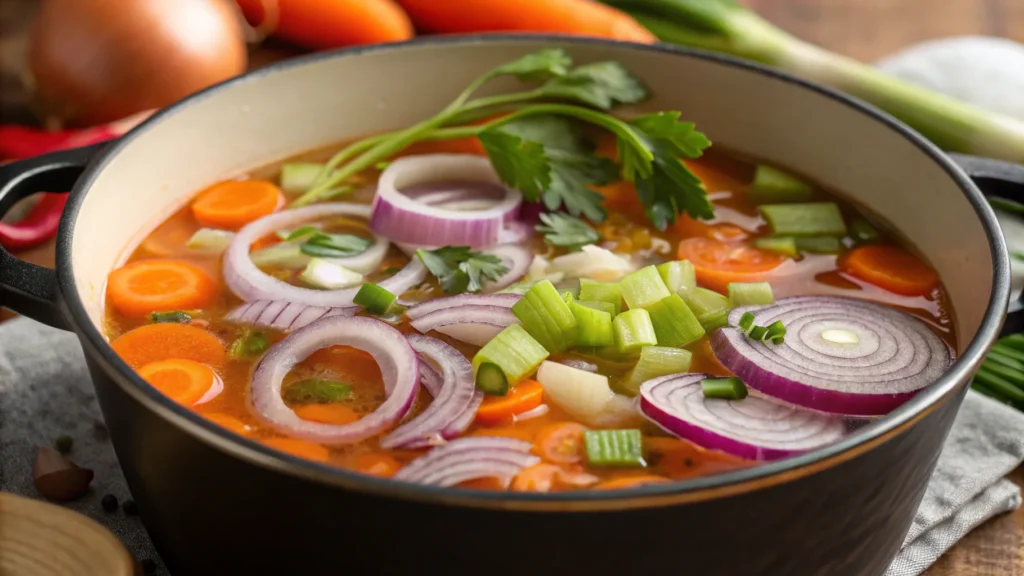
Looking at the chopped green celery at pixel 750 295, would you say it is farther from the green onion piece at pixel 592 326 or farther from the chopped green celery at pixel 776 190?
the chopped green celery at pixel 776 190

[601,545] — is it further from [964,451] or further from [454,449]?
[964,451]

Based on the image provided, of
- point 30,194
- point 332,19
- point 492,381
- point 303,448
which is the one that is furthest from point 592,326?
point 332,19

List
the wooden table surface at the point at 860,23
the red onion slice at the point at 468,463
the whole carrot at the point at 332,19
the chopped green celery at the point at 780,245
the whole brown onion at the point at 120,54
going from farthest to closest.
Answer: the wooden table surface at the point at 860,23 → the whole carrot at the point at 332,19 → the whole brown onion at the point at 120,54 → the chopped green celery at the point at 780,245 → the red onion slice at the point at 468,463

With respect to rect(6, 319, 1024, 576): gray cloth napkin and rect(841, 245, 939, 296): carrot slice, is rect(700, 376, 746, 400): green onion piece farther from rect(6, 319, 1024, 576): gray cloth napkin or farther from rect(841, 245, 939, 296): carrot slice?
rect(841, 245, 939, 296): carrot slice

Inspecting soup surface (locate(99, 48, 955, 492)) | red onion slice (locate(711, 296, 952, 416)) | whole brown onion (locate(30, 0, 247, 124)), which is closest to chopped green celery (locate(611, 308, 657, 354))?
soup surface (locate(99, 48, 955, 492))

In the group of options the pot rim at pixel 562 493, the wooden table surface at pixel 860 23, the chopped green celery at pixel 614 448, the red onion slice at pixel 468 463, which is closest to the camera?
the pot rim at pixel 562 493

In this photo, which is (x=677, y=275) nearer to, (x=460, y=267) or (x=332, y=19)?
(x=460, y=267)

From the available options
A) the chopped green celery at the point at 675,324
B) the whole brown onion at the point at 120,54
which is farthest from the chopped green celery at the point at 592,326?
the whole brown onion at the point at 120,54
